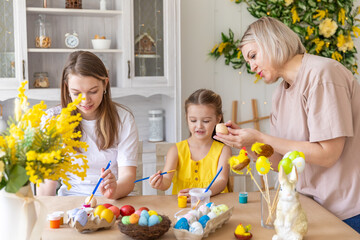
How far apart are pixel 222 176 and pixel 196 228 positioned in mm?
805

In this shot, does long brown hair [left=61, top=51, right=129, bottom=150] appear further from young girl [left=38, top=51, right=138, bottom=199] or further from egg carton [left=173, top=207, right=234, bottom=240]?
egg carton [left=173, top=207, right=234, bottom=240]

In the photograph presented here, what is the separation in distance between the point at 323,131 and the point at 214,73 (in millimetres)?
1970

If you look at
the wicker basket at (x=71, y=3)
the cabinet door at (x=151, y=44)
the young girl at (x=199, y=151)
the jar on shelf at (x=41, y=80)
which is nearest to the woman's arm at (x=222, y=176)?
the young girl at (x=199, y=151)

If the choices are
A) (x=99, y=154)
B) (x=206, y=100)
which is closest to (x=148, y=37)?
(x=206, y=100)

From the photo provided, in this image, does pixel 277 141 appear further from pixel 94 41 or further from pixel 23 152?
pixel 94 41

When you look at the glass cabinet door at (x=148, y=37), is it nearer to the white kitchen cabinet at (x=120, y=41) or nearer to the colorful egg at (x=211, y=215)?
the white kitchen cabinet at (x=120, y=41)

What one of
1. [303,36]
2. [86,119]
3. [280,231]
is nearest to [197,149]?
[86,119]

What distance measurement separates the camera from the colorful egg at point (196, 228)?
52.0 inches

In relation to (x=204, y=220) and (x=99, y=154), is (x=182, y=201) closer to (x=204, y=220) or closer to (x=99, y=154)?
(x=204, y=220)

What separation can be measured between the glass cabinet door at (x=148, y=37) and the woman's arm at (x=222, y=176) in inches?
42.9

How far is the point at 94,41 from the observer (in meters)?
3.11

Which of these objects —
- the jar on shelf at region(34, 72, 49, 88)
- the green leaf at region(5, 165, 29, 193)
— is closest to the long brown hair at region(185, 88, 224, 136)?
the jar on shelf at region(34, 72, 49, 88)

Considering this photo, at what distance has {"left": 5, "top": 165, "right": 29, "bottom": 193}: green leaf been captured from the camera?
1.13 metres

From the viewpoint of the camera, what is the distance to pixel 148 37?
3131mm
